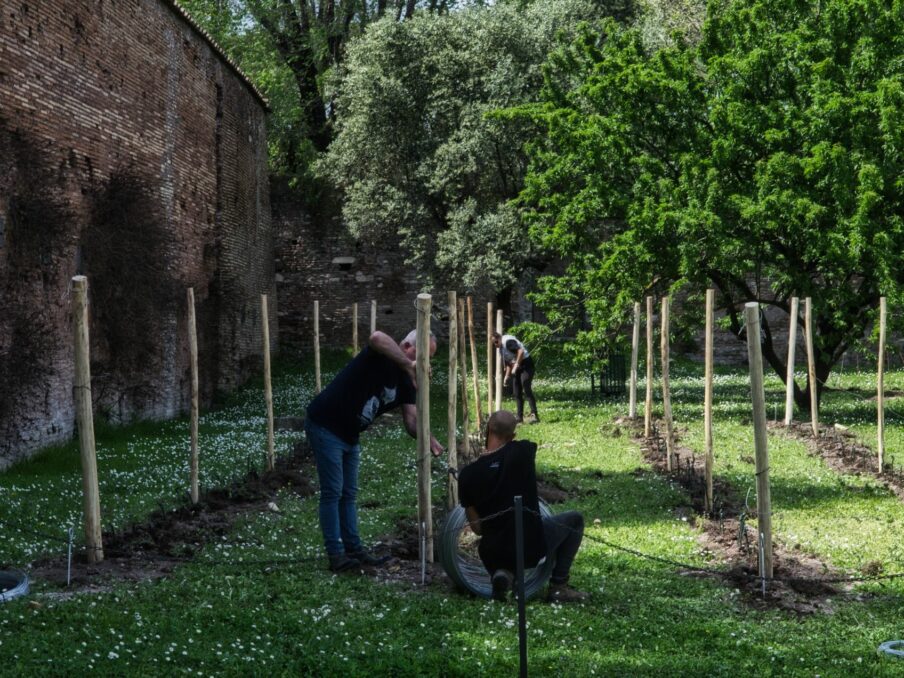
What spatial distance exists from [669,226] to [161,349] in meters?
9.53

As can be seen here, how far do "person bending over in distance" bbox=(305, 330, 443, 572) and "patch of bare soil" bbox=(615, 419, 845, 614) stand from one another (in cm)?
244

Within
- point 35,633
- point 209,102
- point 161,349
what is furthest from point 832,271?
point 35,633

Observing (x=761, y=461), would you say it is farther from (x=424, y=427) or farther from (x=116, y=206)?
(x=116, y=206)

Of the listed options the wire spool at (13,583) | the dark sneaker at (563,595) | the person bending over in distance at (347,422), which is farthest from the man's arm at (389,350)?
the wire spool at (13,583)

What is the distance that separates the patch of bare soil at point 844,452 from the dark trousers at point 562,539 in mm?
5593

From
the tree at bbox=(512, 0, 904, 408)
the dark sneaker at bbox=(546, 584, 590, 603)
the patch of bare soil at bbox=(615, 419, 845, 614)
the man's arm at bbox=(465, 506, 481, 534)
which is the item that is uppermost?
the tree at bbox=(512, 0, 904, 408)

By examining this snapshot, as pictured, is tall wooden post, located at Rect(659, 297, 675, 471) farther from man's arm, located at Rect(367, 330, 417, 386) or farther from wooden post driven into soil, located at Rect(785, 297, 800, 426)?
man's arm, located at Rect(367, 330, 417, 386)

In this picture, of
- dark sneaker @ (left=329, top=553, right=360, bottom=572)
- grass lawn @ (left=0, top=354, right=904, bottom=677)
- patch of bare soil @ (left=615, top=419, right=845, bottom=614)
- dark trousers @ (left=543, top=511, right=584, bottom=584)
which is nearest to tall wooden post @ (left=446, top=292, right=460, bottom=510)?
grass lawn @ (left=0, top=354, right=904, bottom=677)

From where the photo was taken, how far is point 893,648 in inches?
259

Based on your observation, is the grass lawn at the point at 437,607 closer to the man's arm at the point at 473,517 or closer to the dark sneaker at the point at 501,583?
the dark sneaker at the point at 501,583

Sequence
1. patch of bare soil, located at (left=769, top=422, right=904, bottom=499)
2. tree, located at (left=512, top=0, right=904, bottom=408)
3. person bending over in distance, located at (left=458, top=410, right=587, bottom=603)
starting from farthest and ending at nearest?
tree, located at (left=512, top=0, right=904, bottom=408) < patch of bare soil, located at (left=769, top=422, right=904, bottom=499) < person bending over in distance, located at (left=458, top=410, right=587, bottom=603)

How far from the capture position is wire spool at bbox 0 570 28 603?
7340 millimetres

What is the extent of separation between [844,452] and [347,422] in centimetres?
874

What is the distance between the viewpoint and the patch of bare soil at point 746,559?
7789 millimetres
